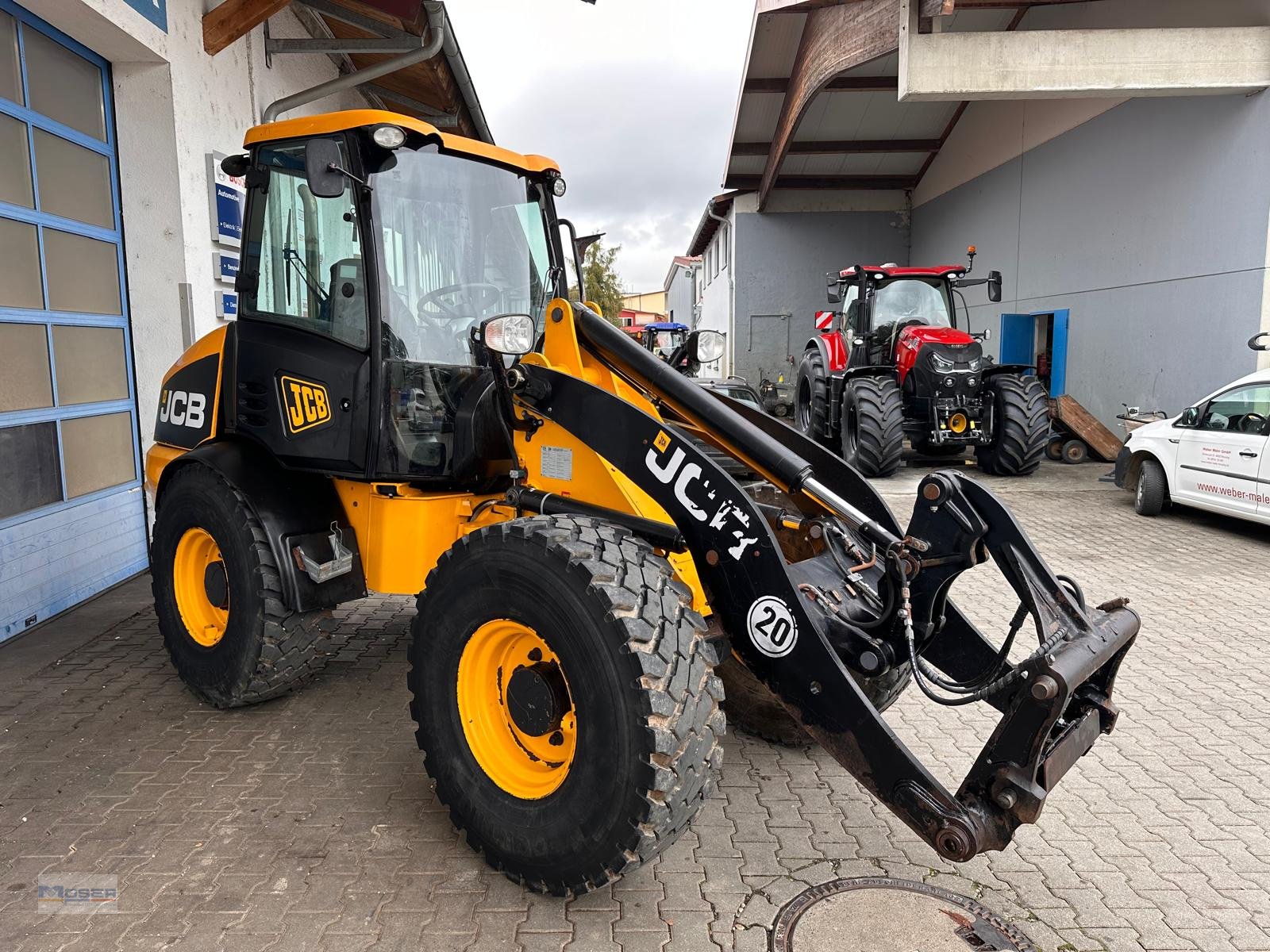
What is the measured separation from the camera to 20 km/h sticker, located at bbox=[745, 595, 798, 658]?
8.62 feet

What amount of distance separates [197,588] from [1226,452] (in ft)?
28.5

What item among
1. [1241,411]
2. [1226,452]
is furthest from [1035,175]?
[1226,452]

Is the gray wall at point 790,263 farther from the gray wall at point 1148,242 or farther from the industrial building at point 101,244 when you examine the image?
the industrial building at point 101,244

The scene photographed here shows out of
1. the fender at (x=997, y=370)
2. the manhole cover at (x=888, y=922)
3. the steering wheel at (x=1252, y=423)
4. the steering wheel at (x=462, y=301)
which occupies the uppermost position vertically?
the steering wheel at (x=462, y=301)

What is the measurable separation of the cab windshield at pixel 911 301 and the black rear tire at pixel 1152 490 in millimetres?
4832

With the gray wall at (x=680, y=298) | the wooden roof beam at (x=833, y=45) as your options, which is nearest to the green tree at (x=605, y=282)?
the gray wall at (x=680, y=298)

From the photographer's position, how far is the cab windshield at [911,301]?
13.7 metres

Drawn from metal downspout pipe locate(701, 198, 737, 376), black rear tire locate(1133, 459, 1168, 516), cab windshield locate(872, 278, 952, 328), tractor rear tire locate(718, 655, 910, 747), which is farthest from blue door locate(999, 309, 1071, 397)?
tractor rear tire locate(718, 655, 910, 747)

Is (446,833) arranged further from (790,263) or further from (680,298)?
(680,298)

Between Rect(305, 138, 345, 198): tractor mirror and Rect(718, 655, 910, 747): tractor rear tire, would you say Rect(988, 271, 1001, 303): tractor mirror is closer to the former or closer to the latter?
Rect(718, 655, 910, 747): tractor rear tire

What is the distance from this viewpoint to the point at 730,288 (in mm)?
25328

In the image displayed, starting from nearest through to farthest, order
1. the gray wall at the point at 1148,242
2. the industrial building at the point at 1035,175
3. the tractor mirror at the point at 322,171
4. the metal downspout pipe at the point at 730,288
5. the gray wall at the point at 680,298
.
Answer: the tractor mirror at the point at 322,171 → the industrial building at the point at 1035,175 → the gray wall at the point at 1148,242 → the metal downspout pipe at the point at 730,288 → the gray wall at the point at 680,298

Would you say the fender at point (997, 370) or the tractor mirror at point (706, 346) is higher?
the tractor mirror at point (706, 346)

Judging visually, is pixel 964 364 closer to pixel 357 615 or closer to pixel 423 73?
pixel 423 73
